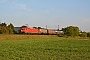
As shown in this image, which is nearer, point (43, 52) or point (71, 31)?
point (43, 52)

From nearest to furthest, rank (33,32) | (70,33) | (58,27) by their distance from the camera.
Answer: (33,32) < (70,33) < (58,27)

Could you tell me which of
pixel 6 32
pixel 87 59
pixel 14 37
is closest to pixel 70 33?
pixel 6 32

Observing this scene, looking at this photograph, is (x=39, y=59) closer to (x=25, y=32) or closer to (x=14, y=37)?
(x=14, y=37)

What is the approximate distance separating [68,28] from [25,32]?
28.7 meters

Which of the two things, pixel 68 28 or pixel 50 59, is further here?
Result: pixel 68 28

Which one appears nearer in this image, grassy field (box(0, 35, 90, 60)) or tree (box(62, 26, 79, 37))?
grassy field (box(0, 35, 90, 60))

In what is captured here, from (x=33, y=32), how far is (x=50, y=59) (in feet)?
242

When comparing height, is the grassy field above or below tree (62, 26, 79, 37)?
below

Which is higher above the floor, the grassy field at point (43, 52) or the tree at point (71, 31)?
the tree at point (71, 31)

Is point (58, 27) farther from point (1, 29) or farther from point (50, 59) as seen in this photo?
point (50, 59)

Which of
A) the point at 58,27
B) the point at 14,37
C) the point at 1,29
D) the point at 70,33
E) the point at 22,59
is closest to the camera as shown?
the point at 22,59

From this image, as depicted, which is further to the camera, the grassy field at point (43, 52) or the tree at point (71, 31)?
the tree at point (71, 31)

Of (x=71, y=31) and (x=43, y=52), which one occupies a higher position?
(x=71, y=31)

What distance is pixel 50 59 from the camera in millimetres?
14633
